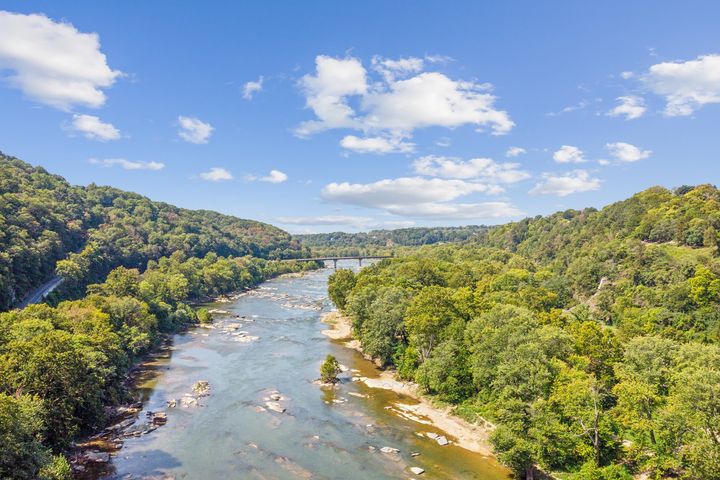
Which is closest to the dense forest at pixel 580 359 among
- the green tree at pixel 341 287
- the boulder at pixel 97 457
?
the green tree at pixel 341 287

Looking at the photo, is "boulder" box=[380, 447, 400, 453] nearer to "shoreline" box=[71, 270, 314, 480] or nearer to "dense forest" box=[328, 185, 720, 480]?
"dense forest" box=[328, 185, 720, 480]

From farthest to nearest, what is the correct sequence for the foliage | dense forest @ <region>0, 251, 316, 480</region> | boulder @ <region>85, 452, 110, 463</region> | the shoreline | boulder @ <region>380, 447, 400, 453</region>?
the foliage → boulder @ <region>380, 447, 400, 453</region> → boulder @ <region>85, 452, 110, 463</region> → the shoreline → dense forest @ <region>0, 251, 316, 480</region>

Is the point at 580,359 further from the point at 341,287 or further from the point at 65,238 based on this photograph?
the point at 65,238

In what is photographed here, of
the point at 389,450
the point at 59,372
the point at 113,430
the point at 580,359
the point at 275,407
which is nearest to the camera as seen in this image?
the point at 59,372

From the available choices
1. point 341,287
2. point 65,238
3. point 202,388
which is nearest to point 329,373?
point 202,388

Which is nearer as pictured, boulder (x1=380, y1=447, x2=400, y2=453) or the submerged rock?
boulder (x1=380, y1=447, x2=400, y2=453)

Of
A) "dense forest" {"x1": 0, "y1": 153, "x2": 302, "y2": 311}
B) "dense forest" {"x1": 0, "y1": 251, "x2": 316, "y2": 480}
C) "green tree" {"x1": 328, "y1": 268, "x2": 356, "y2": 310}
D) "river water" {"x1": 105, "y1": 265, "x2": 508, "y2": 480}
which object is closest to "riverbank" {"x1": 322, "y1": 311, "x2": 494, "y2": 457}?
"river water" {"x1": 105, "y1": 265, "x2": 508, "y2": 480}
